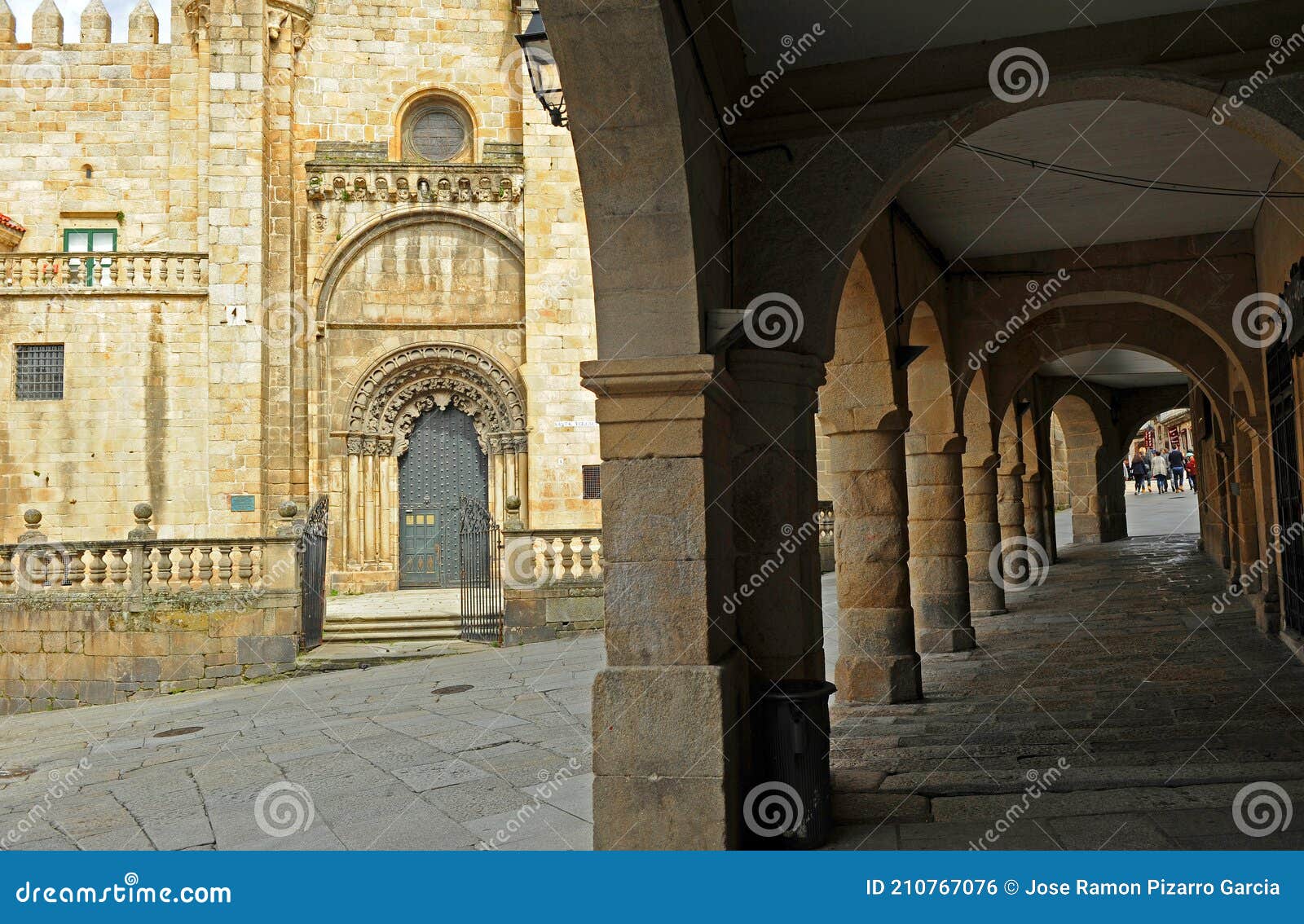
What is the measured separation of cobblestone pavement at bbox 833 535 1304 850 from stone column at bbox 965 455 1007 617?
194 cm

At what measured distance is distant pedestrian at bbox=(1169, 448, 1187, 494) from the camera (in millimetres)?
37812

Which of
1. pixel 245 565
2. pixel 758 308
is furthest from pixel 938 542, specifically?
pixel 245 565

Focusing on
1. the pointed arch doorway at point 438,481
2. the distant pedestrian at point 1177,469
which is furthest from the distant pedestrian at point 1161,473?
the pointed arch doorway at point 438,481

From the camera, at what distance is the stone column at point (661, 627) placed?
3986 millimetres

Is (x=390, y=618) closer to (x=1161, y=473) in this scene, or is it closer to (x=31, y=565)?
(x=31, y=565)

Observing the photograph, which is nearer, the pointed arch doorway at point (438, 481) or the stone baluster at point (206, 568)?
the stone baluster at point (206, 568)

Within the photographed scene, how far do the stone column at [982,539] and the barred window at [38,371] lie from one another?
13443 mm

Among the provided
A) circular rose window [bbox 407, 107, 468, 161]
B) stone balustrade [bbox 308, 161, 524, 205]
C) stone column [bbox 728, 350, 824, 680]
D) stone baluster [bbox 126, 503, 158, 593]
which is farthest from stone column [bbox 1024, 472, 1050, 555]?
stone column [bbox 728, 350, 824, 680]

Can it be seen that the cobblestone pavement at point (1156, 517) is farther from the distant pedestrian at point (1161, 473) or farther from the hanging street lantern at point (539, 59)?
the hanging street lantern at point (539, 59)

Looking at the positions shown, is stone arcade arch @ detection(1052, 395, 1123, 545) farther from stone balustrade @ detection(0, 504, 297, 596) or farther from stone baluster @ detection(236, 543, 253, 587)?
stone baluster @ detection(236, 543, 253, 587)

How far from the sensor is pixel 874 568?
7.12m

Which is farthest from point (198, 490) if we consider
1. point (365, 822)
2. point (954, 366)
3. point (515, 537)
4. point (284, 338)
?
point (365, 822)

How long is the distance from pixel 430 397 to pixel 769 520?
13.5 m

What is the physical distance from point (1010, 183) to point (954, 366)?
2.40m
